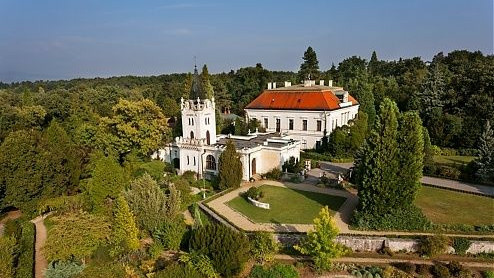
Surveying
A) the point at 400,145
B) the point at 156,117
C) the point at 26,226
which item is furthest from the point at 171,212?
the point at 156,117

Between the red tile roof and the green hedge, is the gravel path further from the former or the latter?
the red tile roof

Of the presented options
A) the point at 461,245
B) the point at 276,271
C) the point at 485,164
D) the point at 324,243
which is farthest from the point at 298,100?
the point at 276,271

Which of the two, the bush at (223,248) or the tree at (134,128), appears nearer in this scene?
the bush at (223,248)

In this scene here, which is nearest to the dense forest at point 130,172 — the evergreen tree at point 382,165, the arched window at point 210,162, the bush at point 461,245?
the evergreen tree at point 382,165

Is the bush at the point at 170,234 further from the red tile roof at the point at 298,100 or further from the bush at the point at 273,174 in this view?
the red tile roof at the point at 298,100

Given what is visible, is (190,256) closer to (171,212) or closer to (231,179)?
(171,212)

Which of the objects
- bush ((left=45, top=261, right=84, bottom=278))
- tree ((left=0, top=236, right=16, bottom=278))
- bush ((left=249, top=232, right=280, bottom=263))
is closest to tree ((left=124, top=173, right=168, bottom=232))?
bush ((left=45, top=261, right=84, bottom=278))
